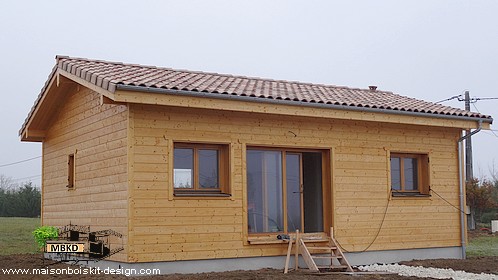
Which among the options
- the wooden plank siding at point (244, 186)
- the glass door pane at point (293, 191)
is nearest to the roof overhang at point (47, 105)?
the wooden plank siding at point (244, 186)

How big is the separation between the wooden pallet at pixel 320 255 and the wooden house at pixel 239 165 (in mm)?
355

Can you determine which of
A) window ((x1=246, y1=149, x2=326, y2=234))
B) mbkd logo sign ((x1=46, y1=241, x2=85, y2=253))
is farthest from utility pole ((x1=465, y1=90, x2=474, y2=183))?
mbkd logo sign ((x1=46, y1=241, x2=85, y2=253))

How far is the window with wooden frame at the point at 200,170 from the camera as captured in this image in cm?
1338

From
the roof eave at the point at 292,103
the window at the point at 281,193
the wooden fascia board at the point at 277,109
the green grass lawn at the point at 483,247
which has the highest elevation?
the roof eave at the point at 292,103

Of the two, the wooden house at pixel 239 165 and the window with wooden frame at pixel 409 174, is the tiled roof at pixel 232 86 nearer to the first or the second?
the wooden house at pixel 239 165

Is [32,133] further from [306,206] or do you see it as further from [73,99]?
[306,206]

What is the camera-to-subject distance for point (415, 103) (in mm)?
17125

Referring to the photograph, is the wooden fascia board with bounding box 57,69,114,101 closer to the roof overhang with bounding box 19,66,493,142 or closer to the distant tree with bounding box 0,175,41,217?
the roof overhang with bounding box 19,66,493,142

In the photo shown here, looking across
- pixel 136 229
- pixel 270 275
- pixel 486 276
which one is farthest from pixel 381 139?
pixel 136 229

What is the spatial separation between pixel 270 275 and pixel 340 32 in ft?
78.2

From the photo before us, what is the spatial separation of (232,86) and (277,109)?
109 centimetres

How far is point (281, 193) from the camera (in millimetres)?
14648

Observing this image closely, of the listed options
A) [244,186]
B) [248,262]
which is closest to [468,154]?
[244,186]

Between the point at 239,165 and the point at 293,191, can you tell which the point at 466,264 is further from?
the point at 239,165
